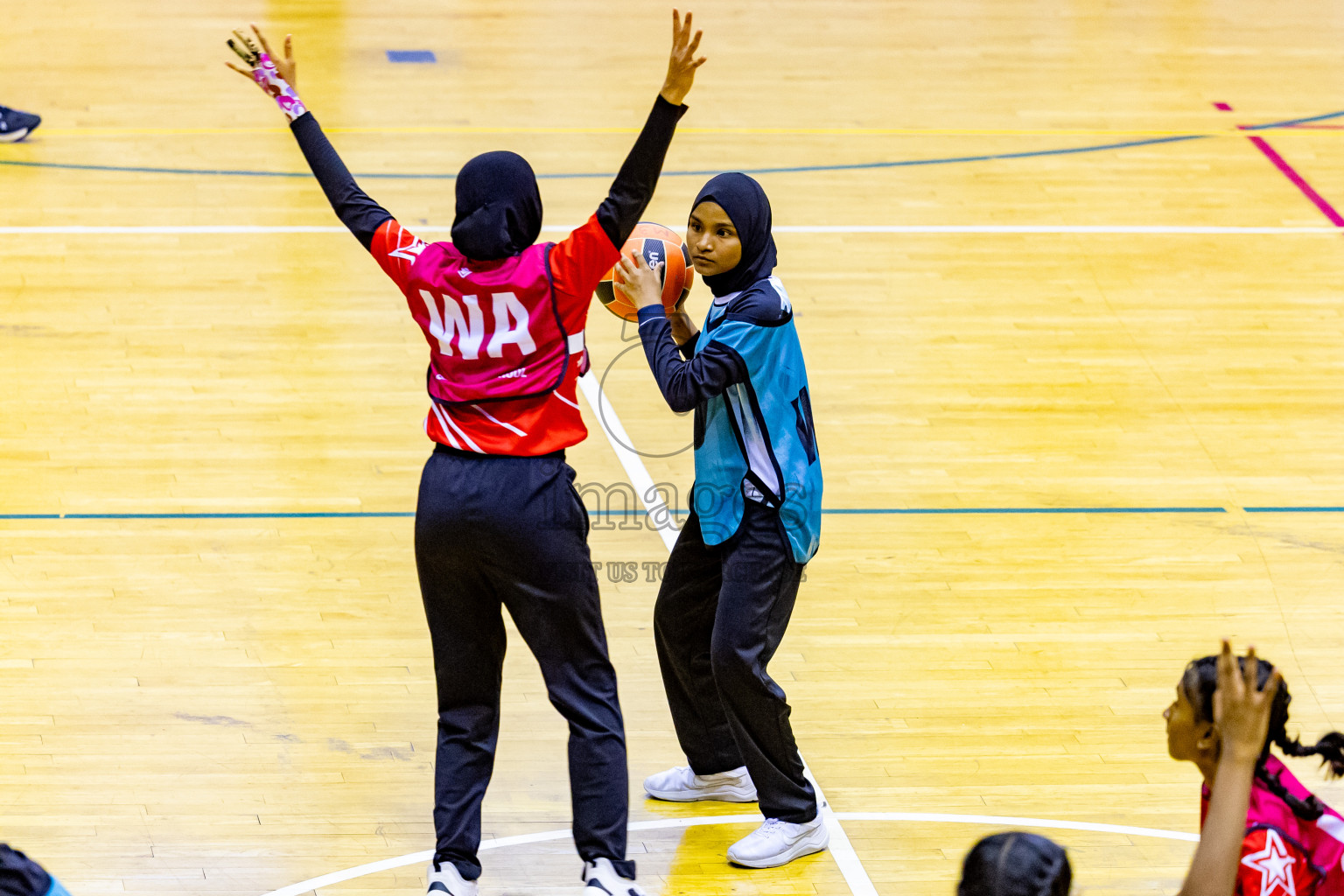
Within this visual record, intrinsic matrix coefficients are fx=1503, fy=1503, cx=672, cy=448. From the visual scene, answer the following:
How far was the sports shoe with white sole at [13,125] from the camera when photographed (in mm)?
9922

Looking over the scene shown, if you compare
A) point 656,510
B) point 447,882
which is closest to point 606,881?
point 447,882

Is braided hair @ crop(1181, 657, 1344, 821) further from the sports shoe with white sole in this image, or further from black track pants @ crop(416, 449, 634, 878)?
the sports shoe with white sole

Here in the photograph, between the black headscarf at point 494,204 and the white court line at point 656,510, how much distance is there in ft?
6.15

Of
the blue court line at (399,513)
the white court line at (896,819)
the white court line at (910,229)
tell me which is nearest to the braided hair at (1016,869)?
the white court line at (896,819)

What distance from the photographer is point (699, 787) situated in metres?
4.62

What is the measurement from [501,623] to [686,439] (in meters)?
3.10

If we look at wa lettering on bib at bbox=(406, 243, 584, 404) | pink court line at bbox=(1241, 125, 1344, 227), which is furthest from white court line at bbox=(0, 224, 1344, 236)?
wa lettering on bib at bbox=(406, 243, 584, 404)

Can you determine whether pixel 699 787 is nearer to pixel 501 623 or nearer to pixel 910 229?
pixel 501 623

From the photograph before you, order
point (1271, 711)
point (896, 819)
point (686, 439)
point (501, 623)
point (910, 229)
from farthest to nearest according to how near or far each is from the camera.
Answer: point (910, 229) → point (686, 439) → point (896, 819) → point (501, 623) → point (1271, 711)

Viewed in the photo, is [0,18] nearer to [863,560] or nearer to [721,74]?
[721,74]

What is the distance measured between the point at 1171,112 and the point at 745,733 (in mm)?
8490

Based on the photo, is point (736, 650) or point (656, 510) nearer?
point (736, 650)

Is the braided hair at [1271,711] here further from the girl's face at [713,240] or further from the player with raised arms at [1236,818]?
the girl's face at [713,240]

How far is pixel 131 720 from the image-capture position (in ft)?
16.2
